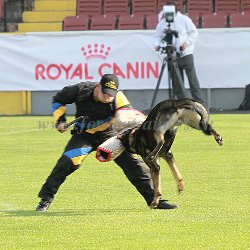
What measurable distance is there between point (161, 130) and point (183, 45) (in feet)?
40.5

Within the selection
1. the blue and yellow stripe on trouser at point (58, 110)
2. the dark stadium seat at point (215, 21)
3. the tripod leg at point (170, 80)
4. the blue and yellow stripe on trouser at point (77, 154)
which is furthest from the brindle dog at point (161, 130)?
the dark stadium seat at point (215, 21)

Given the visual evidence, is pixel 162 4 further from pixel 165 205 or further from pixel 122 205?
pixel 165 205

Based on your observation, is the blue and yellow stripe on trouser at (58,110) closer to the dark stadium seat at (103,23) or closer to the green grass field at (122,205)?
the green grass field at (122,205)

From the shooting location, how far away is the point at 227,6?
2812cm

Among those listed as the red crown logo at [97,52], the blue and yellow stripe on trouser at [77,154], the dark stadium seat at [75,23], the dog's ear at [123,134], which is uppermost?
the dog's ear at [123,134]

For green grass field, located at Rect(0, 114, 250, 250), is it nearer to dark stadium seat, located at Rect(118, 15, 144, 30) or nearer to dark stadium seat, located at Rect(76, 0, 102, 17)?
dark stadium seat, located at Rect(118, 15, 144, 30)

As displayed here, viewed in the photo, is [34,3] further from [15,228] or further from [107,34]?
[15,228]

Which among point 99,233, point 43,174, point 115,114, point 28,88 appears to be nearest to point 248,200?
point 115,114

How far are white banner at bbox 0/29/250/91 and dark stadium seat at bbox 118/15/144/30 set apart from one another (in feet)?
10.4

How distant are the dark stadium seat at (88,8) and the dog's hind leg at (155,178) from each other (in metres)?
18.4

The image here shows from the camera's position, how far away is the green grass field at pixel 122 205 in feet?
29.4

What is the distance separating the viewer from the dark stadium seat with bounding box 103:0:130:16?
28.8 m

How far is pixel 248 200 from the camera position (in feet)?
37.5

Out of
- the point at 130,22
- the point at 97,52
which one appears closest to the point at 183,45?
the point at 97,52
